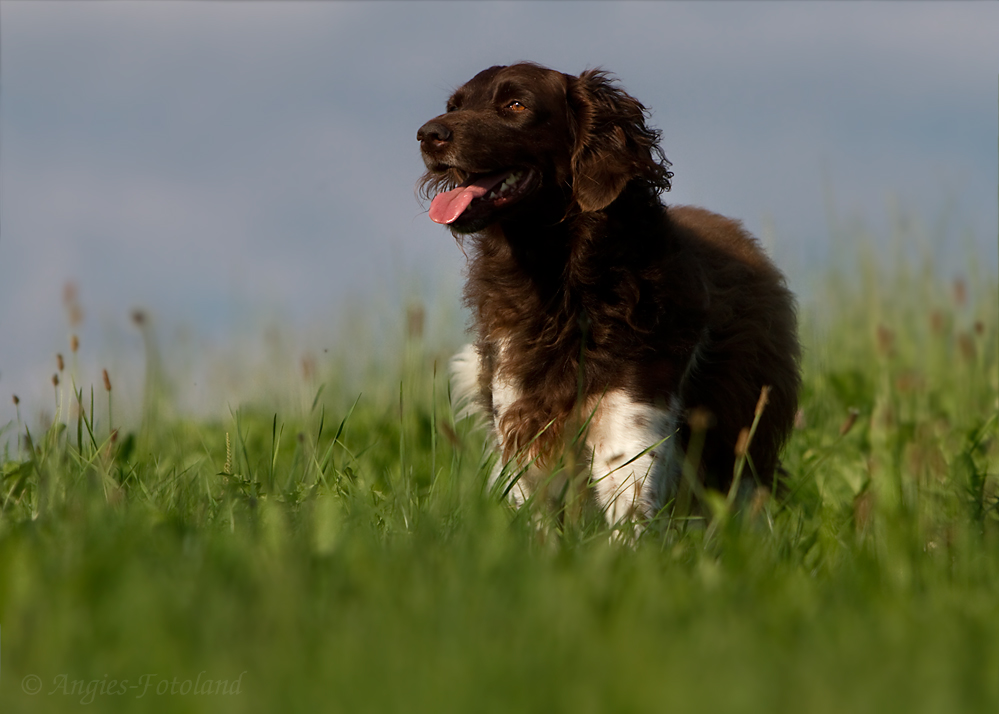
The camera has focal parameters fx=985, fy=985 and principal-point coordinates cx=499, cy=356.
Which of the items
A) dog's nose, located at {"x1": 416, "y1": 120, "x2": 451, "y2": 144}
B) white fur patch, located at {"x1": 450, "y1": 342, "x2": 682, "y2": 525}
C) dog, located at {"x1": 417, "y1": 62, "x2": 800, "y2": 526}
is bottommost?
white fur patch, located at {"x1": 450, "y1": 342, "x2": 682, "y2": 525}

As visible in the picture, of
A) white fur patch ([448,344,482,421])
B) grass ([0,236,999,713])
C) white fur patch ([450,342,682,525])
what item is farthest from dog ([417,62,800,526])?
grass ([0,236,999,713])

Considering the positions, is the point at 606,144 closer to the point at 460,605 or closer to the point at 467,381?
the point at 467,381

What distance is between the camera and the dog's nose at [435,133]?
3.57 meters

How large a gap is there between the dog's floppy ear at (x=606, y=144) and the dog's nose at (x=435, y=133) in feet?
1.75

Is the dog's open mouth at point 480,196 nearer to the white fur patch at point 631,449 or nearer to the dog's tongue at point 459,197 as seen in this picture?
the dog's tongue at point 459,197

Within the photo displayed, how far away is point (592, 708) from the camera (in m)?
1.43

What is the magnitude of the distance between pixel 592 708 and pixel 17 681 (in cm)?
93

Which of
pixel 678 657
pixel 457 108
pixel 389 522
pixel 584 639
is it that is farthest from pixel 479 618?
pixel 457 108

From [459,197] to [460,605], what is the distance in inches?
82.5

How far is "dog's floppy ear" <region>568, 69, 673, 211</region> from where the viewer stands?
Result: 3.69m

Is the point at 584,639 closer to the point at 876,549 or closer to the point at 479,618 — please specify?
the point at 479,618

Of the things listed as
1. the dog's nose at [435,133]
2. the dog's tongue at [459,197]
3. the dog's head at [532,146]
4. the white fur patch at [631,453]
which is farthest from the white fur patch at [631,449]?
the dog's nose at [435,133]

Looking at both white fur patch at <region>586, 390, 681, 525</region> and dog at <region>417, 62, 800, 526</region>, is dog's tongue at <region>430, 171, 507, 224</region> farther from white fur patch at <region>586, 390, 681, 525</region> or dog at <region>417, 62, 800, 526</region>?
white fur patch at <region>586, 390, 681, 525</region>

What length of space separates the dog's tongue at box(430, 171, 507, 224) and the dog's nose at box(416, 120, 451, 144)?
8.1 inches
